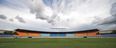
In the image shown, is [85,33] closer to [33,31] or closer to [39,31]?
[39,31]

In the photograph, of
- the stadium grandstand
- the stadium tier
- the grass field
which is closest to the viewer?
the grass field

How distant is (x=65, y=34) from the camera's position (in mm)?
66812

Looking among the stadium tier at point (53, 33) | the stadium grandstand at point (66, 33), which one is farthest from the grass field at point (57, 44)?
the stadium tier at point (53, 33)

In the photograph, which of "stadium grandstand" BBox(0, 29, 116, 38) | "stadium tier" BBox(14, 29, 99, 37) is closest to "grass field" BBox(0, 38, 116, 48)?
"stadium grandstand" BBox(0, 29, 116, 38)

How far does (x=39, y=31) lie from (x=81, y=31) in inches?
1902

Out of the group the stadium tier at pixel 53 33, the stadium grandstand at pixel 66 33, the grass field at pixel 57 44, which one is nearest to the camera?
the grass field at pixel 57 44

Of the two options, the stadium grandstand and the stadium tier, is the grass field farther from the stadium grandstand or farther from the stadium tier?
the stadium tier

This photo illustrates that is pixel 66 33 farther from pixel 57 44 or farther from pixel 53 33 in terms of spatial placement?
pixel 57 44

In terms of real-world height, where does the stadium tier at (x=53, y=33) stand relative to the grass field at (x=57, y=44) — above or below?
below

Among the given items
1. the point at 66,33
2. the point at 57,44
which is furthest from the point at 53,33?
the point at 57,44

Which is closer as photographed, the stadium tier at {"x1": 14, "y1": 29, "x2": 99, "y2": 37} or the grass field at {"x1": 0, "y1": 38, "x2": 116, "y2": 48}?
the grass field at {"x1": 0, "y1": 38, "x2": 116, "y2": 48}

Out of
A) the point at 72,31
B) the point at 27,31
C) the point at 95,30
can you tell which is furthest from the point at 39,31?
the point at 95,30

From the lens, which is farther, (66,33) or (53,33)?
(53,33)

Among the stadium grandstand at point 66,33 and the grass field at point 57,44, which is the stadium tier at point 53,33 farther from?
the grass field at point 57,44
